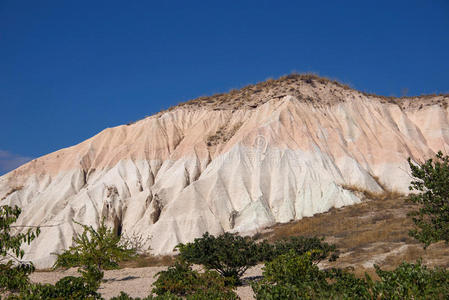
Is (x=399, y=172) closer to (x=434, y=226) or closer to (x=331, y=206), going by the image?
(x=331, y=206)

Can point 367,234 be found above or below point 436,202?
below

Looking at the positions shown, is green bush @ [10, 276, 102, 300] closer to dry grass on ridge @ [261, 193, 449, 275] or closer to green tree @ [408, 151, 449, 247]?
green tree @ [408, 151, 449, 247]

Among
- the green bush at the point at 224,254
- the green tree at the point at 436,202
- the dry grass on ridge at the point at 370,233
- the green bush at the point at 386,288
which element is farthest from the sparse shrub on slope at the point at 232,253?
the green bush at the point at 386,288

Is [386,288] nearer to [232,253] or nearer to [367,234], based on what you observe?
[232,253]

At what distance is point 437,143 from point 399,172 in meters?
12.1

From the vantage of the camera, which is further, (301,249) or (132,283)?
(132,283)

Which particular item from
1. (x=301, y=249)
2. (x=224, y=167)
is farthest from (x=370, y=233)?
(x=224, y=167)

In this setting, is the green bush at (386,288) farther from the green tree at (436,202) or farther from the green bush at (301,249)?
the green bush at (301,249)

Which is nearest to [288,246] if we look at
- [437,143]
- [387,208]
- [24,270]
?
[24,270]

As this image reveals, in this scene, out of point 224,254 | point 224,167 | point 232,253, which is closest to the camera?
point 224,254

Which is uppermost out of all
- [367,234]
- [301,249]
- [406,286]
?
[406,286]

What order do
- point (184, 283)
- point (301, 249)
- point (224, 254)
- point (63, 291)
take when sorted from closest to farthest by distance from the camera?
point (63, 291), point (184, 283), point (224, 254), point (301, 249)

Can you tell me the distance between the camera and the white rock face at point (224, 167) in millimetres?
37250

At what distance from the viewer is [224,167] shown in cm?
4188
